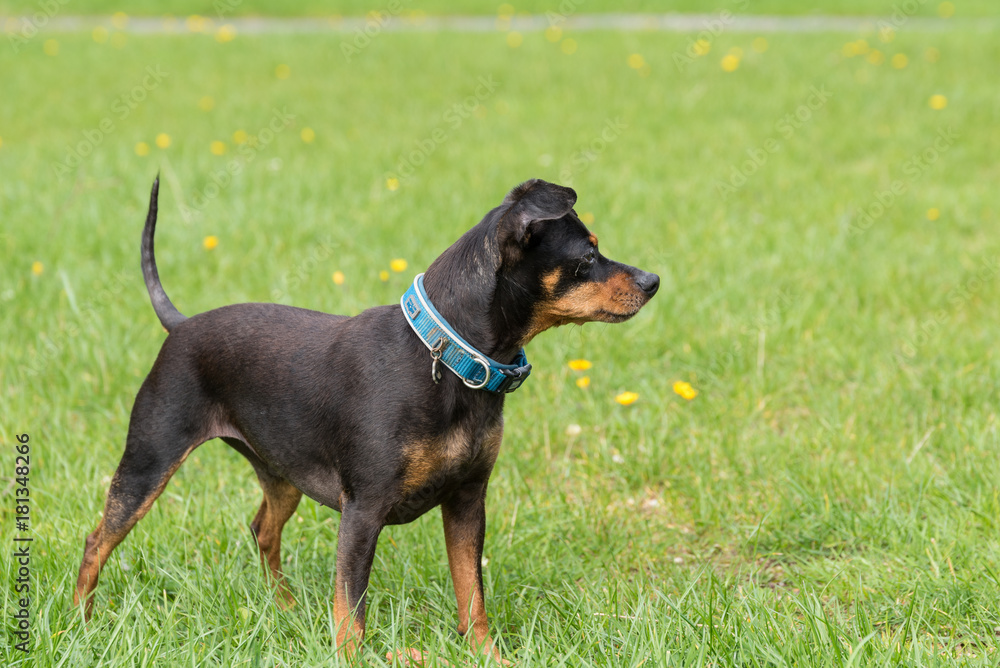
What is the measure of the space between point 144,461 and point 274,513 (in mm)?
462

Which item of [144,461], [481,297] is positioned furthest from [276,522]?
[481,297]

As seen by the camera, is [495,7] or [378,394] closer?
[378,394]

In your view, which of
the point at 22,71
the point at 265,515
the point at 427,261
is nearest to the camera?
the point at 265,515

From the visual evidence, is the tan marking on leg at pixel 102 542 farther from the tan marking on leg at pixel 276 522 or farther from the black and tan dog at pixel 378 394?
the tan marking on leg at pixel 276 522

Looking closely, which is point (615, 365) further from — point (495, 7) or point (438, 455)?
point (495, 7)

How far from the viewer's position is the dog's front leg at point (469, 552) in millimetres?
2691

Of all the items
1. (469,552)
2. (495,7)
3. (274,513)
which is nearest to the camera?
(469,552)

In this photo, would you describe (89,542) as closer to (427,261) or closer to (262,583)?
(262,583)

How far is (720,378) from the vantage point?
14.6 ft

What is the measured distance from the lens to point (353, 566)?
2.51 m

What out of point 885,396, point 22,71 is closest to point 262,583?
point 885,396

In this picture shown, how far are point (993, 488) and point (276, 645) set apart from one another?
251cm

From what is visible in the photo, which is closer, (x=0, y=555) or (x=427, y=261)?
(x=0, y=555)

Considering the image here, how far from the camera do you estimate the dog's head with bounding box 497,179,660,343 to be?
2.42 meters
